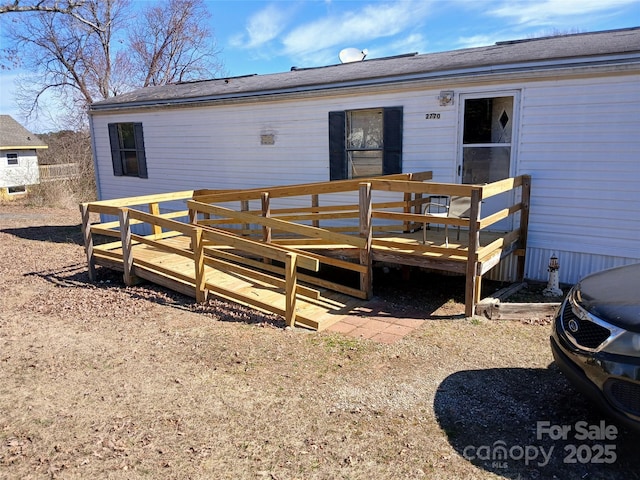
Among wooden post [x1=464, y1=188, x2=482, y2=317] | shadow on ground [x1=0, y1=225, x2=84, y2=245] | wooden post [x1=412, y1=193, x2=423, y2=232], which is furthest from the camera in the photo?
shadow on ground [x1=0, y1=225, x2=84, y2=245]

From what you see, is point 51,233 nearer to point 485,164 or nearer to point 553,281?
point 485,164

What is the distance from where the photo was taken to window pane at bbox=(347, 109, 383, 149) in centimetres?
759

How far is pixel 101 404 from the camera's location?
3572 millimetres

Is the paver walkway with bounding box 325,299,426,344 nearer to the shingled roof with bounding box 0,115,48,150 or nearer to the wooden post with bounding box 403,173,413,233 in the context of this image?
the wooden post with bounding box 403,173,413,233

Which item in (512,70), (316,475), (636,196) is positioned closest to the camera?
(316,475)

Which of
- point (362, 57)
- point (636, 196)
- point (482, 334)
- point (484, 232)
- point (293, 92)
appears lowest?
point (482, 334)

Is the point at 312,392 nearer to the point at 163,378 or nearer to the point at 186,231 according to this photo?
the point at 163,378

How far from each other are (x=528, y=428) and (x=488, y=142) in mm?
4588

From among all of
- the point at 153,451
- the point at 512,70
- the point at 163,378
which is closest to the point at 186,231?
the point at 163,378

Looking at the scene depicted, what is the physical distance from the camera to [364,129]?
25.2 ft

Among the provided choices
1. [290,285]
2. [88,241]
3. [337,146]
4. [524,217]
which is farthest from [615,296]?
[88,241]

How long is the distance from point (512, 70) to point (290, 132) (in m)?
3.80

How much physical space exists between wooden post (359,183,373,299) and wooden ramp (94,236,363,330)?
22 cm

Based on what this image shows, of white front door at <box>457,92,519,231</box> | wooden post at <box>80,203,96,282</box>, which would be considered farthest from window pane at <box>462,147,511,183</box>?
wooden post at <box>80,203,96,282</box>
